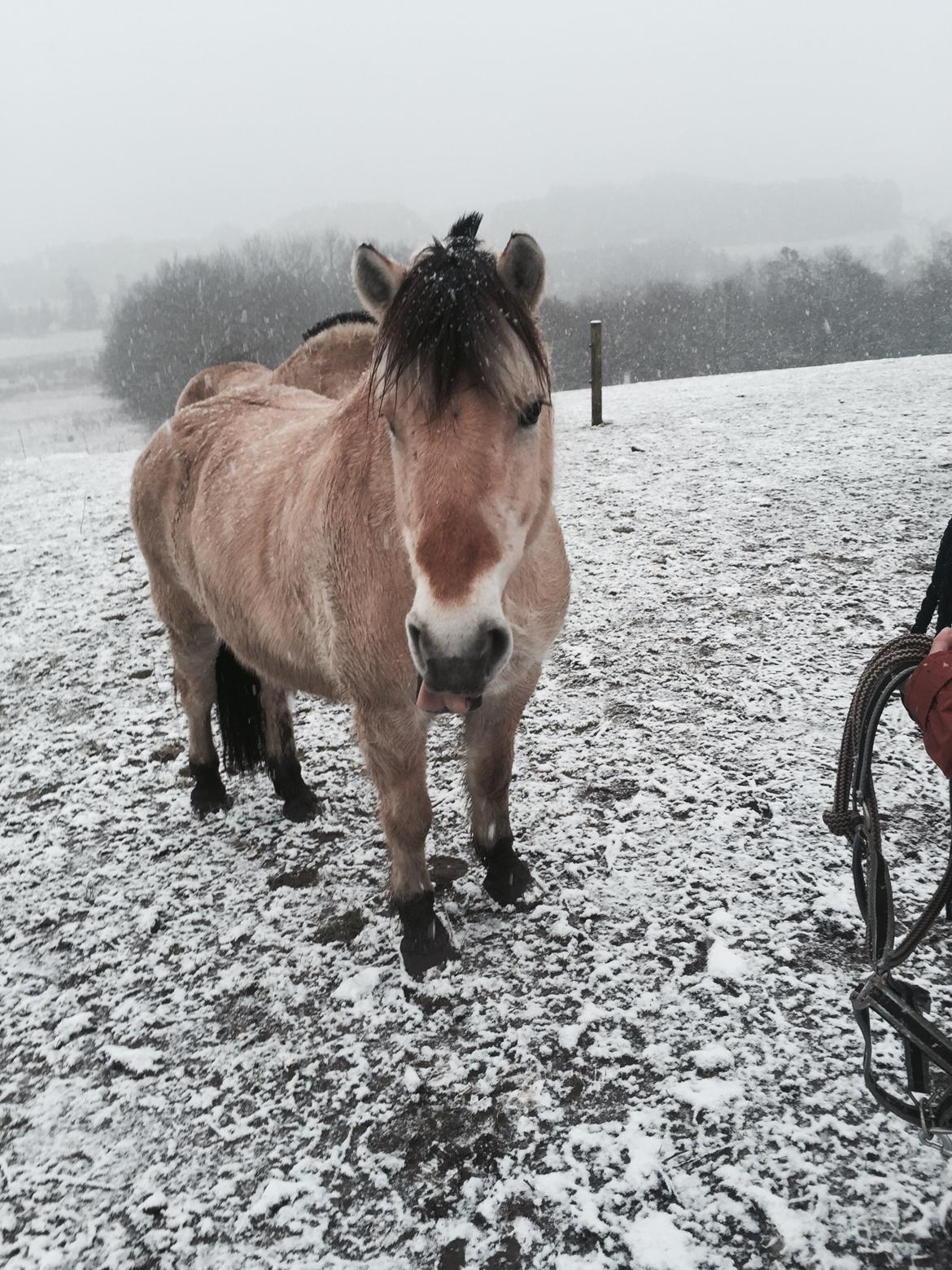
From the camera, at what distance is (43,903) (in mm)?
2793

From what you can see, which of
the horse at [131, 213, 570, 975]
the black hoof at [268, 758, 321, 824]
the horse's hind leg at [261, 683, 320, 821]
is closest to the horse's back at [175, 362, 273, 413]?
the horse at [131, 213, 570, 975]

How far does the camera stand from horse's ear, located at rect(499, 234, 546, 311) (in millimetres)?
1696

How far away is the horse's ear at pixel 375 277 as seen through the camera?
5.69 ft

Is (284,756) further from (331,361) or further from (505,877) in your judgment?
(331,361)

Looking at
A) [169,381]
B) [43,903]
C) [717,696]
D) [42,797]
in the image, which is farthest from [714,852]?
[169,381]

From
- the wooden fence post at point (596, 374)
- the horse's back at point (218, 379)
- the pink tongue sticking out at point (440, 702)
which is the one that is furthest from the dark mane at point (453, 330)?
the wooden fence post at point (596, 374)

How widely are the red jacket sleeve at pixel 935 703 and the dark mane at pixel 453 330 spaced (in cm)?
105

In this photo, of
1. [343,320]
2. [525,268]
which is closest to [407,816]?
[525,268]

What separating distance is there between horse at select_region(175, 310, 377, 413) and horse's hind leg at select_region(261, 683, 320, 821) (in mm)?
1905

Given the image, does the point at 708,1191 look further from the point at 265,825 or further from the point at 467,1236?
the point at 265,825

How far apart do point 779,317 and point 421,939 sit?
56.0m

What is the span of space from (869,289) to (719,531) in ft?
181

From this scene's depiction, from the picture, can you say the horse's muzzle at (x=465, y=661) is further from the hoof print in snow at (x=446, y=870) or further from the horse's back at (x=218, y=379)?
the horse's back at (x=218, y=379)

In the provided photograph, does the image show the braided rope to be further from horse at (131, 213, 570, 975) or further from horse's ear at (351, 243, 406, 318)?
horse's ear at (351, 243, 406, 318)
